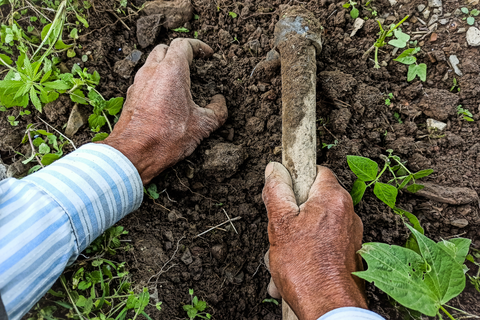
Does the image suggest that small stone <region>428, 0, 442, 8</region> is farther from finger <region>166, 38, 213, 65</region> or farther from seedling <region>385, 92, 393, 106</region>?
finger <region>166, 38, 213, 65</region>

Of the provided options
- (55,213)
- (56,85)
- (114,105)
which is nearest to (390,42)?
(114,105)

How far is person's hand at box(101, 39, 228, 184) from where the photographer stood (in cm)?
172

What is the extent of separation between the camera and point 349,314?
122cm

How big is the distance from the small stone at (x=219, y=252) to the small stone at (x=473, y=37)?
6.63 ft

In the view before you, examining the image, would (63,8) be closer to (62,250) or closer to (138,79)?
(138,79)

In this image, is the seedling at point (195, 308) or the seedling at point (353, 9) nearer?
the seedling at point (195, 308)

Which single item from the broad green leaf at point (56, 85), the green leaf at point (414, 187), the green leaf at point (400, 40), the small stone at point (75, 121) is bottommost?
the green leaf at point (414, 187)

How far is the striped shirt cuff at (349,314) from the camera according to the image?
1.22 metres

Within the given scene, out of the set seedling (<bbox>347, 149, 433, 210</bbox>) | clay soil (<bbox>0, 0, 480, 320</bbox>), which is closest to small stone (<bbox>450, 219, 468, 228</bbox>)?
clay soil (<bbox>0, 0, 480, 320</bbox>)

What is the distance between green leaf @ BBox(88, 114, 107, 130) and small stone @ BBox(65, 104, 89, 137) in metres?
0.09

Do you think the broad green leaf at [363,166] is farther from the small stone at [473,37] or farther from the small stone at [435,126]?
the small stone at [473,37]

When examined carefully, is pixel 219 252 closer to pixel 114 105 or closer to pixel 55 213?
pixel 55 213

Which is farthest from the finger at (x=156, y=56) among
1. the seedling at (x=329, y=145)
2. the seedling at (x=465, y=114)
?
the seedling at (x=465, y=114)

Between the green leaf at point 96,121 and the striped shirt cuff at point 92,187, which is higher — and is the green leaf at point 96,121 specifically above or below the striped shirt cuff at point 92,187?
above
